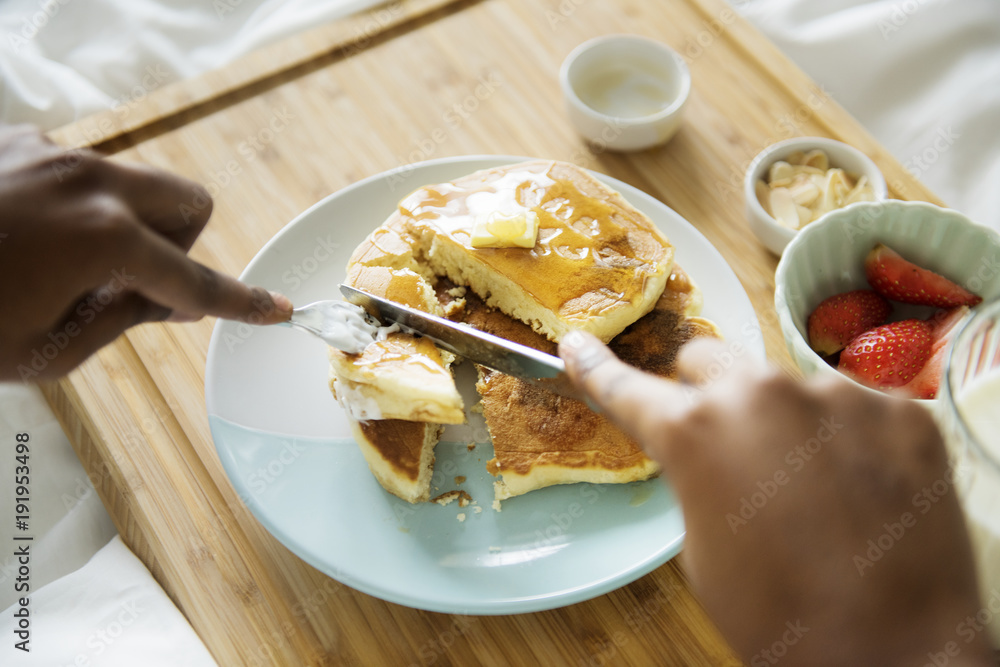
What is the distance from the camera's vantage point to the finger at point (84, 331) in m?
1.29

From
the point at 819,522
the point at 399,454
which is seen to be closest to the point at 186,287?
the point at 399,454

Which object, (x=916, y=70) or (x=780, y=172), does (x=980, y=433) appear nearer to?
(x=780, y=172)

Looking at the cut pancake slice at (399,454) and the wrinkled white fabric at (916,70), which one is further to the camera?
the wrinkled white fabric at (916,70)

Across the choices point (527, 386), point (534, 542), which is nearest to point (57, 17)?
point (527, 386)

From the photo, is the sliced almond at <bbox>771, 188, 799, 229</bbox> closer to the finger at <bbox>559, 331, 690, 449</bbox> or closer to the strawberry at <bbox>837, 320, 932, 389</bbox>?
the strawberry at <bbox>837, 320, 932, 389</bbox>

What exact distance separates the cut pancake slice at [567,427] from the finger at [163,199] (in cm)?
86

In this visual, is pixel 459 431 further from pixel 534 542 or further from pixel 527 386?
pixel 534 542

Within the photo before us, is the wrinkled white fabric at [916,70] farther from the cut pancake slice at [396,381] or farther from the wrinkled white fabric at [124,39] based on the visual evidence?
the cut pancake slice at [396,381]

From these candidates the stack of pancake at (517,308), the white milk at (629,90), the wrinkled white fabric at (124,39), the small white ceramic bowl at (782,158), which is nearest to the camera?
the stack of pancake at (517,308)

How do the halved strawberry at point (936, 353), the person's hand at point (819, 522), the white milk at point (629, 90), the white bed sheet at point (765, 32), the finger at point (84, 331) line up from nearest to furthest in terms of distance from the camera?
the person's hand at point (819, 522) < the finger at point (84, 331) < the halved strawberry at point (936, 353) < the white milk at point (629, 90) < the white bed sheet at point (765, 32)

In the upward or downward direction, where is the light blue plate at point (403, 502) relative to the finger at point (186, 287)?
downward

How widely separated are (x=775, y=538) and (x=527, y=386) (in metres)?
1.02

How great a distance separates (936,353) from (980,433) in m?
0.75

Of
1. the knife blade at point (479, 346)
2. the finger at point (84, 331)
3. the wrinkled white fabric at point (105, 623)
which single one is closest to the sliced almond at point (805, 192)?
the knife blade at point (479, 346)
